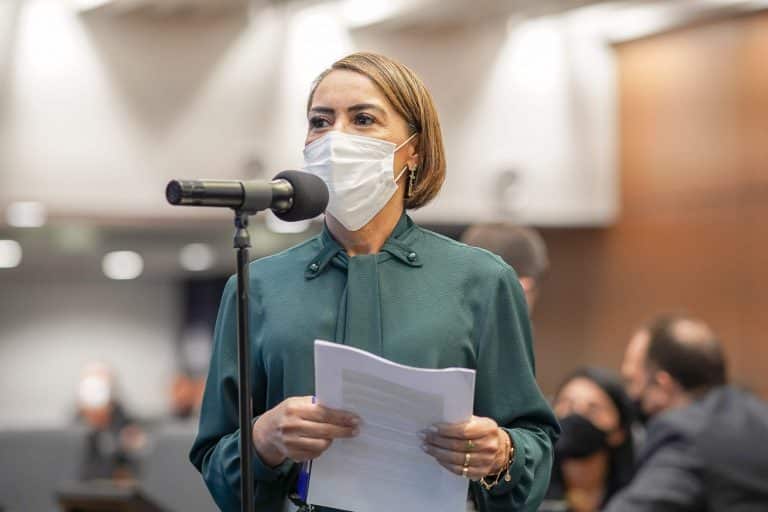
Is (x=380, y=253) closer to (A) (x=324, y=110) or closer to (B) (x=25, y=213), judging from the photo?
(A) (x=324, y=110)

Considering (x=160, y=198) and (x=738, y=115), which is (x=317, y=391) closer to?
(x=160, y=198)

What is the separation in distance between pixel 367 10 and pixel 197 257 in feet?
23.0

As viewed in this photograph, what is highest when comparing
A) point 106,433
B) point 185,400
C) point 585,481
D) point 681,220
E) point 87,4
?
point 87,4

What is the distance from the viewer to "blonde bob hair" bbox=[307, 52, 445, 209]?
2078 mm

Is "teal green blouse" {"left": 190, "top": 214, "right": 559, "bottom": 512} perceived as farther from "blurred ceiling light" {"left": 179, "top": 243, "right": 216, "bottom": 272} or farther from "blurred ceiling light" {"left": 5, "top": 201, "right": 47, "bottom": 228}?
"blurred ceiling light" {"left": 179, "top": 243, "right": 216, "bottom": 272}

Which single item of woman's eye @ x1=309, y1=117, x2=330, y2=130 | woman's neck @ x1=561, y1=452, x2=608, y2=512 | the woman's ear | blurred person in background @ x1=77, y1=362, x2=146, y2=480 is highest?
woman's eye @ x1=309, y1=117, x2=330, y2=130

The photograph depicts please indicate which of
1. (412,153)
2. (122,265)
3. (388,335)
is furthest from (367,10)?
(122,265)

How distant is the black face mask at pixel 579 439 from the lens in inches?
173

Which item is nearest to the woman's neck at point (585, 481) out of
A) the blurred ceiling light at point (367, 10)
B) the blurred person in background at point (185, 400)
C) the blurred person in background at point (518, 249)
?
the blurred person in background at point (518, 249)

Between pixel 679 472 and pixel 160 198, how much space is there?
5065 millimetres

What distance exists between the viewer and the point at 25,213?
27.1ft

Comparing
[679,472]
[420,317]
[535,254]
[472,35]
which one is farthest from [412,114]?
[472,35]

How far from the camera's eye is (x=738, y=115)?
28.0ft

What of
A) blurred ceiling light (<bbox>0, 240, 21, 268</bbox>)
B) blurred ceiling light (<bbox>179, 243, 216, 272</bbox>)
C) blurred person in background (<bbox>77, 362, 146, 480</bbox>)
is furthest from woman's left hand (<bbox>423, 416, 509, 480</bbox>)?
blurred ceiling light (<bbox>179, 243, 216, 272</bbox>)
